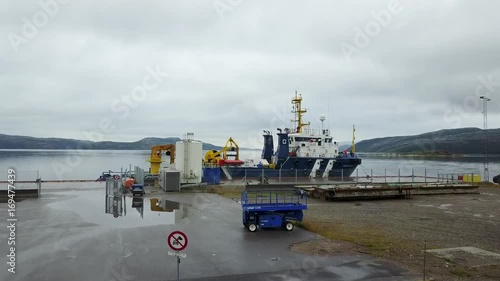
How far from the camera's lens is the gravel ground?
10422 mm

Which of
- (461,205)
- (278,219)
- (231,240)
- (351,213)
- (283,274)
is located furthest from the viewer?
(461,205)

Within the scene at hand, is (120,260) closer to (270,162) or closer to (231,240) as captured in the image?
(231,240)

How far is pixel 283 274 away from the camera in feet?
31.5

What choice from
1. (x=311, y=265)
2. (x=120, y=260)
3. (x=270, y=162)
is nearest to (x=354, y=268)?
(x=311, y=265)

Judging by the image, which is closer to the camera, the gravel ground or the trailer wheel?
the gravel ground

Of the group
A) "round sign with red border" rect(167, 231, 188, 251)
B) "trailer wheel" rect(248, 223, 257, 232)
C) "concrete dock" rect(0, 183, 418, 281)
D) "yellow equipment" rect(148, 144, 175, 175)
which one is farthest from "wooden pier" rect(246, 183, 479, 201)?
"yellow equipment" rect(148, 144, 175, 175)

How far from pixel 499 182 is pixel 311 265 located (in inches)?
1485

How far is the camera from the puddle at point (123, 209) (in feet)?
54.1

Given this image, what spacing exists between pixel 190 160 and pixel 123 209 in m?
12.0

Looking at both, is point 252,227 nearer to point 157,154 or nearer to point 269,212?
point 269,212

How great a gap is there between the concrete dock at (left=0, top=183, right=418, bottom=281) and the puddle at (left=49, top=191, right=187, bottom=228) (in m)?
0.05

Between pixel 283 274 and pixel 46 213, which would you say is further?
pixel 46 213

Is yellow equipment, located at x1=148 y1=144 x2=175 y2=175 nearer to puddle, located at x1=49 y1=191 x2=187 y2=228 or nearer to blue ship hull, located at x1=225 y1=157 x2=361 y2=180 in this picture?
blue ship hull, located at x1=225 y1=157 x2=361 y2=180

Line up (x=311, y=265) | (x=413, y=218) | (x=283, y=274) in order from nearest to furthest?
(x=283, y=274), (x=311, y=265), (x=413, y=218)
